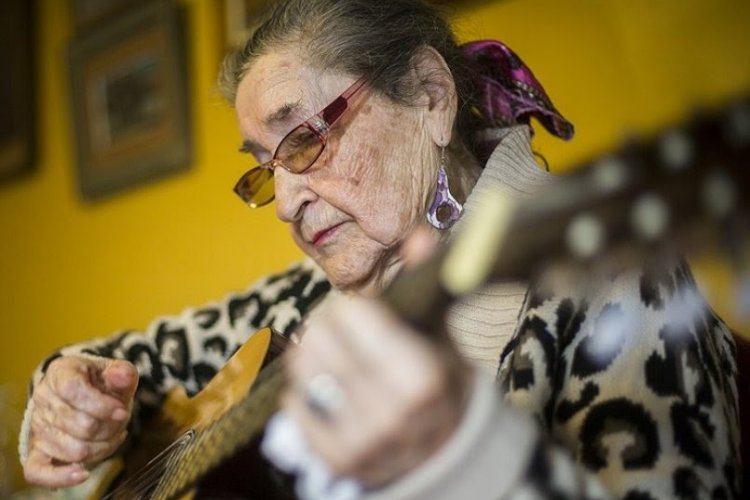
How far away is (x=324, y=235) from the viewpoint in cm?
77

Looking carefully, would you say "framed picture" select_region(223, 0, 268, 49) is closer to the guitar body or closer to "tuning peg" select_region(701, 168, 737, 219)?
the guitar body

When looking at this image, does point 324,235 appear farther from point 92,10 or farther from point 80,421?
point 92,10

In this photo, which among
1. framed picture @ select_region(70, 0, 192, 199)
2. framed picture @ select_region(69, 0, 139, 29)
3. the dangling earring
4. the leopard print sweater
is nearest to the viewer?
the leopard print sweater

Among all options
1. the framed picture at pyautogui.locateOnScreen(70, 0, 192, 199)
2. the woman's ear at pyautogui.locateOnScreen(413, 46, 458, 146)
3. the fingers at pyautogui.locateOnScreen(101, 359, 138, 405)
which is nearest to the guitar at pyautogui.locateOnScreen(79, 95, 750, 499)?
the woman's ear at pyautogui.locateOnScreen(413, 46, 458, 146)

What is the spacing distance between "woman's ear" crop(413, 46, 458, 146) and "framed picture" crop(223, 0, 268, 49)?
22 cm

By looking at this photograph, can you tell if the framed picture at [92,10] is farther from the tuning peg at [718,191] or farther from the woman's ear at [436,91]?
the tuning peg at [718,191]

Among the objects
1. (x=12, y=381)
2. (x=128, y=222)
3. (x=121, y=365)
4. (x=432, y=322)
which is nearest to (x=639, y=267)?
(x=432, y=322)

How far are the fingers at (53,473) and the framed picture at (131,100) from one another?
383 mm

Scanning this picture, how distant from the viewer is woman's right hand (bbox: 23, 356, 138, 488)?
2.80 feet

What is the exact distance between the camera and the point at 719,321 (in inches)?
22.0

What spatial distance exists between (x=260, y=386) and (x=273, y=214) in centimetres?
28

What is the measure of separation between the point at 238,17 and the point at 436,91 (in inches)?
13.5

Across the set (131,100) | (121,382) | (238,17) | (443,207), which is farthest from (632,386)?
(131,100)

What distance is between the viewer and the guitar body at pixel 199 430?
0.52 m
